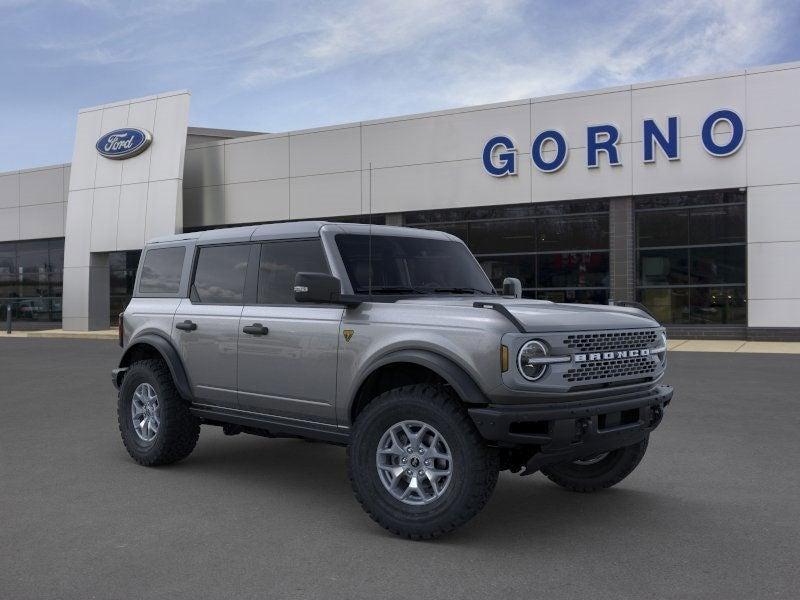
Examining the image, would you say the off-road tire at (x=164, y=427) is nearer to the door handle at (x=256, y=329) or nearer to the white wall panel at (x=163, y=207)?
the door handle at (x=256, y=329)

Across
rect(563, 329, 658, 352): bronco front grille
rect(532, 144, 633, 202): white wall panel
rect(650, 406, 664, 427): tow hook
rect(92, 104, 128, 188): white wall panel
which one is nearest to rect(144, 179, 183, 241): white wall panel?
A: rect(92, 104, 128, 188): white wall panel

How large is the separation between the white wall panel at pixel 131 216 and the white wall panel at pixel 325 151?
234 inches

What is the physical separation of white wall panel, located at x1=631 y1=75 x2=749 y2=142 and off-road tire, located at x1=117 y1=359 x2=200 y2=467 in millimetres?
18726

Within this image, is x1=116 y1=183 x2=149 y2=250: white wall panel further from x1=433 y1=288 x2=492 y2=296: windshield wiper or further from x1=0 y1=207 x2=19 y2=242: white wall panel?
x1=433 y1=288 x2=492 y2=296: windshield wiper

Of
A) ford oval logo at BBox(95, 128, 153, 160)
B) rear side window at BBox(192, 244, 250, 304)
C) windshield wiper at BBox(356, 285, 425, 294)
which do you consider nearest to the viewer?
windshield wiper at BBox(356, 285, 425, 294)

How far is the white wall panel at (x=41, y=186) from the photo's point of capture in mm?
33844

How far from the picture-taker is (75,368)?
1584cm

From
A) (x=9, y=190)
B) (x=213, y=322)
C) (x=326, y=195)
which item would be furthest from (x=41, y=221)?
(x=213, y=322)

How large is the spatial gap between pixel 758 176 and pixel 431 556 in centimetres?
1993

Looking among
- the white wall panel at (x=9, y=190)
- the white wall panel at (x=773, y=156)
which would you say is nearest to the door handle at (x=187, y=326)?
the white wall panel at (x=773, y=156)

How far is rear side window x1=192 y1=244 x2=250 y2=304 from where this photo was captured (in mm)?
6305

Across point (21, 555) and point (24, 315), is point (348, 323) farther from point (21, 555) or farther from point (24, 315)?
point (24, 315)

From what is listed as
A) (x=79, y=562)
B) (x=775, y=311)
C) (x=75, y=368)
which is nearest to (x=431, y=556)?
(x=79, y=562)

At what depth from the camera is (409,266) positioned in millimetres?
5980
